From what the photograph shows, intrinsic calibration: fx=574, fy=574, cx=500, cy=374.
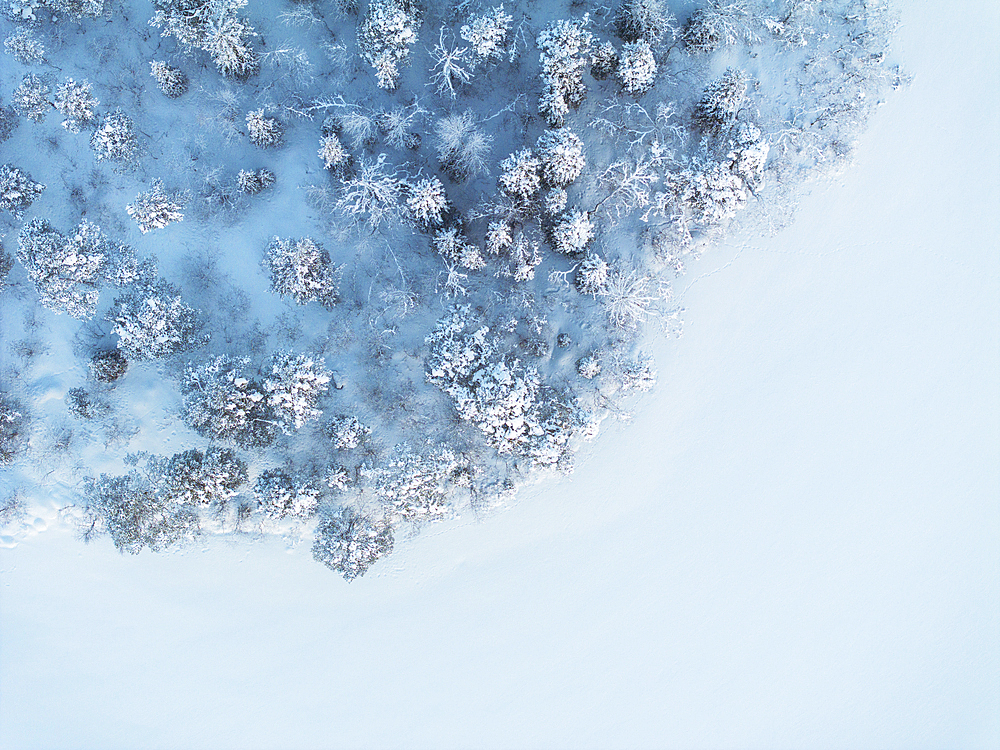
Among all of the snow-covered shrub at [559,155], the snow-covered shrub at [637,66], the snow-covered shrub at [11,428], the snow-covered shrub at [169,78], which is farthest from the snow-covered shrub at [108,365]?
the snow-covered shrub at [637,66]

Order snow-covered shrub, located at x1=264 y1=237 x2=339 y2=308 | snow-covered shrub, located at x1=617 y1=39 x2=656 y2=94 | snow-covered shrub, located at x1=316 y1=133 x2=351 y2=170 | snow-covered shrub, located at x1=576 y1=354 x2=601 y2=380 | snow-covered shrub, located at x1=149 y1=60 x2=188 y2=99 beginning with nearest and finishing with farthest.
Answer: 1. snow-covered shrub, located at x1=617 y1=39 x2=656 y2=94
2. snow-covered shrub, located at x1=316 y1=133 x2=351 y2=170
3. snow-covered shrub, located at x1=264 y1=237 x2=339 y2=308
4. snow-covered shrub, located at x1=149 y1=60 x2=188 y2=99
5. snow-covered shrub, located at x1=576 y1=354 x2=601 y2=380

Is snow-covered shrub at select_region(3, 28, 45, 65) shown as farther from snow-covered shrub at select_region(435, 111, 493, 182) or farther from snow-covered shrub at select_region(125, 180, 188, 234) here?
snow-covered shrub at select_region(435, 111, 493, 182)

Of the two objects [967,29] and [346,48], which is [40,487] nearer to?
[346,48]

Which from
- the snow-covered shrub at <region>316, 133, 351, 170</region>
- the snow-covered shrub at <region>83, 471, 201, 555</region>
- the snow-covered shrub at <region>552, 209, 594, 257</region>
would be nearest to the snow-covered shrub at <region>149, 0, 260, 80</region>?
the snow-covered shrub at <region>316, 133, 351, 170</region>

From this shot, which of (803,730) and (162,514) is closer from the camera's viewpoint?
(162,514)

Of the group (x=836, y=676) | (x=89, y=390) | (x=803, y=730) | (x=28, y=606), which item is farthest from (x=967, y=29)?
(x=28, y=606)
